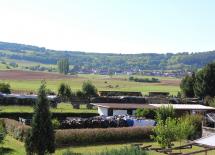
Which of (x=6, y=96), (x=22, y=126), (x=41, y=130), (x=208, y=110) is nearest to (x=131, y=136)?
(x=22, y=126)

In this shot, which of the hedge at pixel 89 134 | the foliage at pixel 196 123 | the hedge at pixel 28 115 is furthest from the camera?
the hedge at pixel 28 115

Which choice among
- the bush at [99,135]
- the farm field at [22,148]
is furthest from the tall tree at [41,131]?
the bush at [99,135]

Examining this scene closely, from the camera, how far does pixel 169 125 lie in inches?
1341

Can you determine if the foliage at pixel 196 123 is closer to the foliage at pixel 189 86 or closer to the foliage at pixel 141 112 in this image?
the foliage at pixel 141 112

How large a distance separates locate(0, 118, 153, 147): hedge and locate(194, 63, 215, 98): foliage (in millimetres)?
38544

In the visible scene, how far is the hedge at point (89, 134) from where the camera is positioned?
36.6m

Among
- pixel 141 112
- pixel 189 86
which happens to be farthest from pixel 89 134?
pixel 189 86

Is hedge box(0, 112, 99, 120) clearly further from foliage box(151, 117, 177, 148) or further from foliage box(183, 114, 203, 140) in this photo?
foliage box(151, 117, 177, 148)

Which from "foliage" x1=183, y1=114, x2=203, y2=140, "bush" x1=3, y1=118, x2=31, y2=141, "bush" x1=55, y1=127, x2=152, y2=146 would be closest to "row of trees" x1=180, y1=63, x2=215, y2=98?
"foliage" x1=183, y1=114, x2=203, y2=140

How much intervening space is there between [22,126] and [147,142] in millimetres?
10636

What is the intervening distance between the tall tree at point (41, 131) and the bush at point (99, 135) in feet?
20.0

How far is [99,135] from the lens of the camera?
127 feet

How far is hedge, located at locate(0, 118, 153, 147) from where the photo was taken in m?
36.6

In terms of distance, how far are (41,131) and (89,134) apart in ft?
30.1
